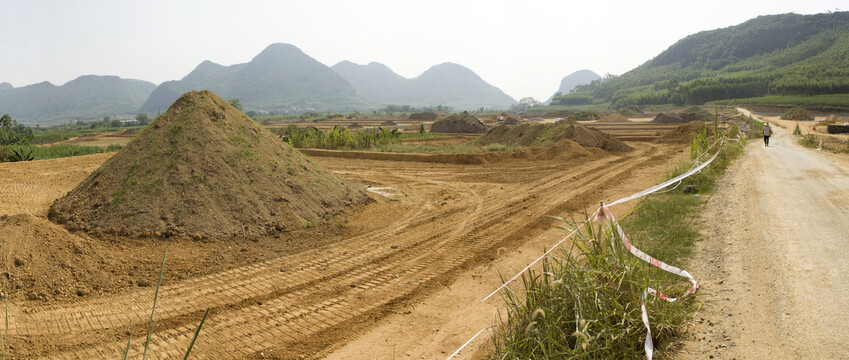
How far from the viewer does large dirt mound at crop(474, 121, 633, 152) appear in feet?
67.4

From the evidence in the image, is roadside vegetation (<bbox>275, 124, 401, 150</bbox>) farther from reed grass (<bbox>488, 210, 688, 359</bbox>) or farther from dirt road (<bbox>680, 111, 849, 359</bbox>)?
reed grass (<bbox>488, 210, 688, 359</bbox>)

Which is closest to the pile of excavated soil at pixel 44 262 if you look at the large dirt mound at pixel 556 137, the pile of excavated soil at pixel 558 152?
the pile of excavated soil at pixel 558 152

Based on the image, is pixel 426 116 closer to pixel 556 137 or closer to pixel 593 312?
pixel 556 137

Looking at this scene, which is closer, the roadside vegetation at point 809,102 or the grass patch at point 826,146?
the grass patch at point 826,146

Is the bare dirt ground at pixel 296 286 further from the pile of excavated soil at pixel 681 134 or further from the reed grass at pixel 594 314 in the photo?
the pile of excavated soil at pixel 681 134

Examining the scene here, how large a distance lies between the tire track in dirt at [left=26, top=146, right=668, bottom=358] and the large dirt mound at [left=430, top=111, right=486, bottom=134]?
29.2 metres

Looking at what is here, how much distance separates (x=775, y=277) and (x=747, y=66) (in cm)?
13783

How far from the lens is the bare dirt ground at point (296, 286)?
3.99 m

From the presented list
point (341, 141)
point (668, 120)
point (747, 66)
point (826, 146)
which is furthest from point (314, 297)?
point (747, 66)

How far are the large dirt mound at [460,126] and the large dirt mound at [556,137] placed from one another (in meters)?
11.6

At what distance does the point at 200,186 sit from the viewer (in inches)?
289

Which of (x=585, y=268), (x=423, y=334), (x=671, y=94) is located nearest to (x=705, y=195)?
(x=585, y=268)

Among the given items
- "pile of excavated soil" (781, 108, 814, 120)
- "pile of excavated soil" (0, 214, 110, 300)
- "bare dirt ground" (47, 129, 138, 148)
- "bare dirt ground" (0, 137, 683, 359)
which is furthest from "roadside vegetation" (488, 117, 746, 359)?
"pile of excavated soil" (781, 108, 814, 120)

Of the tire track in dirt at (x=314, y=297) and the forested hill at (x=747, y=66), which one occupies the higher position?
the forested hill at (x=747, y=66)
